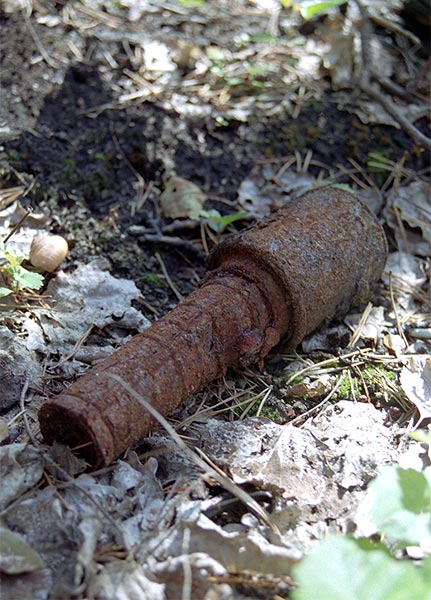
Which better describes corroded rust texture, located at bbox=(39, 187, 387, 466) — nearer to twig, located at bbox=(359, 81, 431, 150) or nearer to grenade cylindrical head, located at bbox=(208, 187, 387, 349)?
grenade cylindrical head, located at bbox=(208, 187, 387, 349)

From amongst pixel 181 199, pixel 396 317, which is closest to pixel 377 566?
pixel 396 317

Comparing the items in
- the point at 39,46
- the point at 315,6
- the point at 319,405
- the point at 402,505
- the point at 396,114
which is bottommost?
the point at 319,405

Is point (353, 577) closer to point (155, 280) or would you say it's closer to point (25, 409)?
point (25, 409)

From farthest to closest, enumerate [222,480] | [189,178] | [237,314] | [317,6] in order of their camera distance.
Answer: [317,6], [189,178], [237,314], [222,480]

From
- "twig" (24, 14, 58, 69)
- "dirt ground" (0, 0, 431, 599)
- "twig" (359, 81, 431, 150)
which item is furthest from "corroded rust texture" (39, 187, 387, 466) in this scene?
"twig" (24, 14, 58, 69)

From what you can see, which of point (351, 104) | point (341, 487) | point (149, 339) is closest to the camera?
point (341, 487)

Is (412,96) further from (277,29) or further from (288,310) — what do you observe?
(288,310)

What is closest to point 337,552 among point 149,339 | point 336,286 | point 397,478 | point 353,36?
point 397,478
